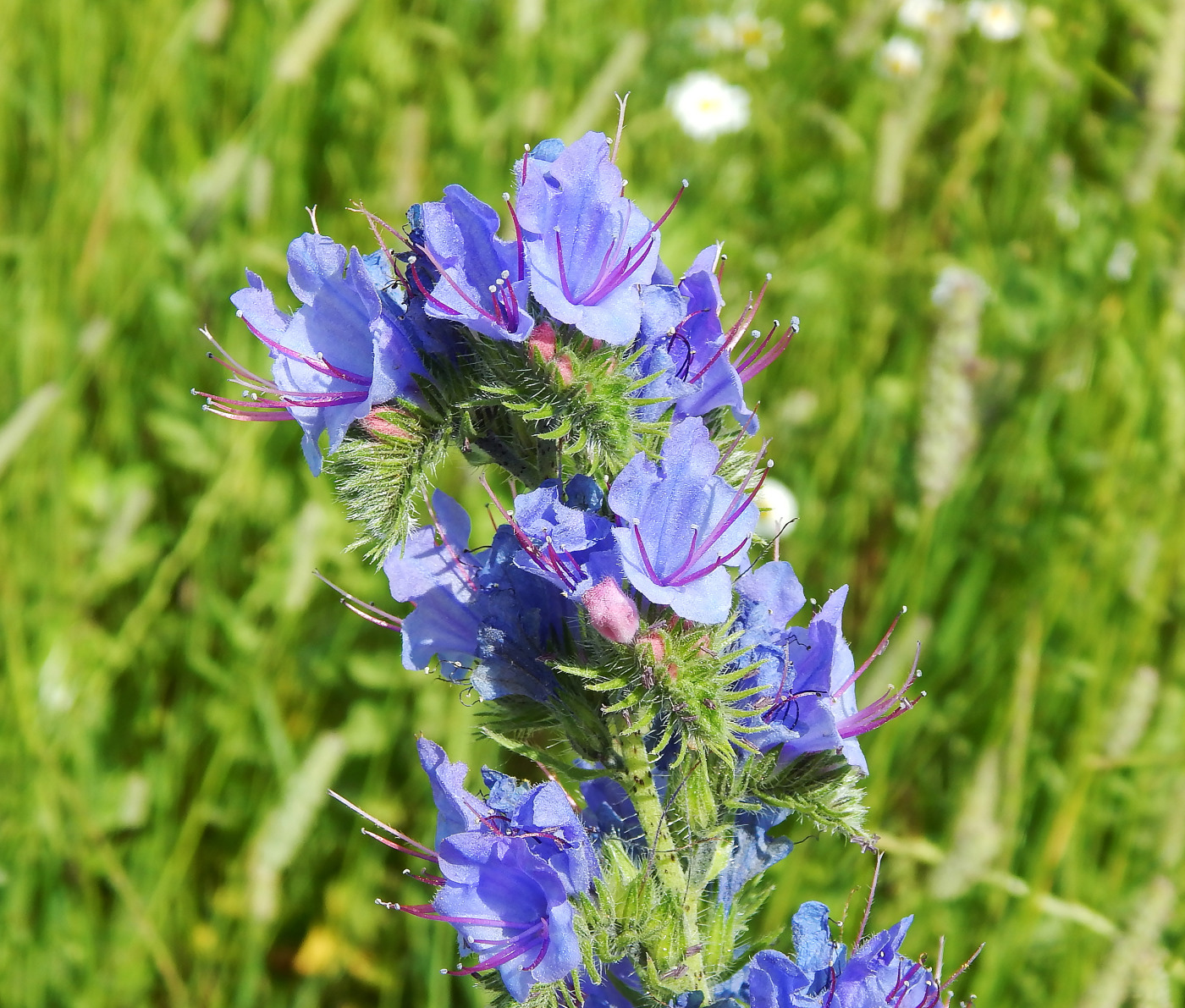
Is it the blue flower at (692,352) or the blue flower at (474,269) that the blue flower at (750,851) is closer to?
the blue flower at (692,352)

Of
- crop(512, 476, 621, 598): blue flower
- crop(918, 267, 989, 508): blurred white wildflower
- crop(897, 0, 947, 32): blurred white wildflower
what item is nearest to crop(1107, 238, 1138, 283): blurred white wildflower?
crop(918, 267, 989, 508): blurred white wildflower

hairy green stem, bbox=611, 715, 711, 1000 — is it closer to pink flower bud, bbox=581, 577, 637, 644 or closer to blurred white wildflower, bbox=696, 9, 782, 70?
pink flower bud, bbox=581, 577, 637, 644

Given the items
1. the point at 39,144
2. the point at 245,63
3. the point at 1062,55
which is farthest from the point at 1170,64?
the point at 39,144

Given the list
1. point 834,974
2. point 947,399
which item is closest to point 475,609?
point 834,974

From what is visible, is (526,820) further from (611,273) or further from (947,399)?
(947,399)

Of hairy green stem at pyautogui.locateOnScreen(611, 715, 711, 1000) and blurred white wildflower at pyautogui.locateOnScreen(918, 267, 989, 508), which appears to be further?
blurred white wildflower at pyautogui.locateOnScreen(918, 267, 989, 508)

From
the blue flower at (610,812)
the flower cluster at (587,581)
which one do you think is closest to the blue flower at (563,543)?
the flower cluster at (587,581)
